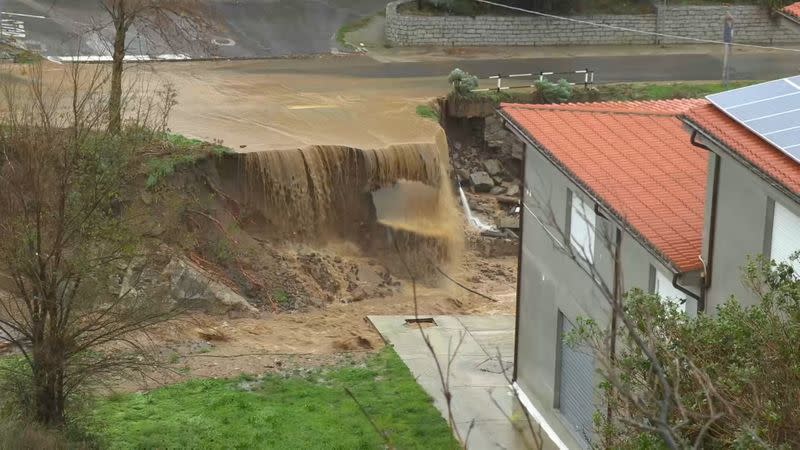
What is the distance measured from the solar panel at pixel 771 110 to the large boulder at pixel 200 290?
12.6 metres

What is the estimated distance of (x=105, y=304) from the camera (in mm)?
22312

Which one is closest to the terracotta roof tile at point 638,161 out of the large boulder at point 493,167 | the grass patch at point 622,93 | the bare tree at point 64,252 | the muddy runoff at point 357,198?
the bare tree at point 64,252

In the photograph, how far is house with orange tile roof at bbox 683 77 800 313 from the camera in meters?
15.0

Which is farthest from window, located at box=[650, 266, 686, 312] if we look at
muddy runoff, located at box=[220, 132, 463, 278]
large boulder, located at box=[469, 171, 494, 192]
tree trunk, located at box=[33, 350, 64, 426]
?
large boulder, located at box=[469, 171, 494, 192]

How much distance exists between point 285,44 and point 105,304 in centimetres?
1936

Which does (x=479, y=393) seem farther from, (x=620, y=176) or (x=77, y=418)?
(x=77, y=418)

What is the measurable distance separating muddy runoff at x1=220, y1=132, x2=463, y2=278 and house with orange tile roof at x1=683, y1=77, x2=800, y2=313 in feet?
48.3

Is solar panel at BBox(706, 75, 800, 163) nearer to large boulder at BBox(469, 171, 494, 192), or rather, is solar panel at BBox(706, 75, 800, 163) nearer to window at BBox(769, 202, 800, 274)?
window at BBox(769, 202, 800, 274)

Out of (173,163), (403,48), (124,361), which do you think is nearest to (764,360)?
(124,361)

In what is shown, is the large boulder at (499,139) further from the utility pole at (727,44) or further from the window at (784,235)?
the window at (784,235)

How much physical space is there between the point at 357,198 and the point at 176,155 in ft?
16.5

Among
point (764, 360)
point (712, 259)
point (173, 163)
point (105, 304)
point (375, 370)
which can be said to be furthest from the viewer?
point (173, 163)

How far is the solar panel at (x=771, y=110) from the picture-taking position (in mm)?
15461

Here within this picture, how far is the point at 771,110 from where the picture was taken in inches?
645
